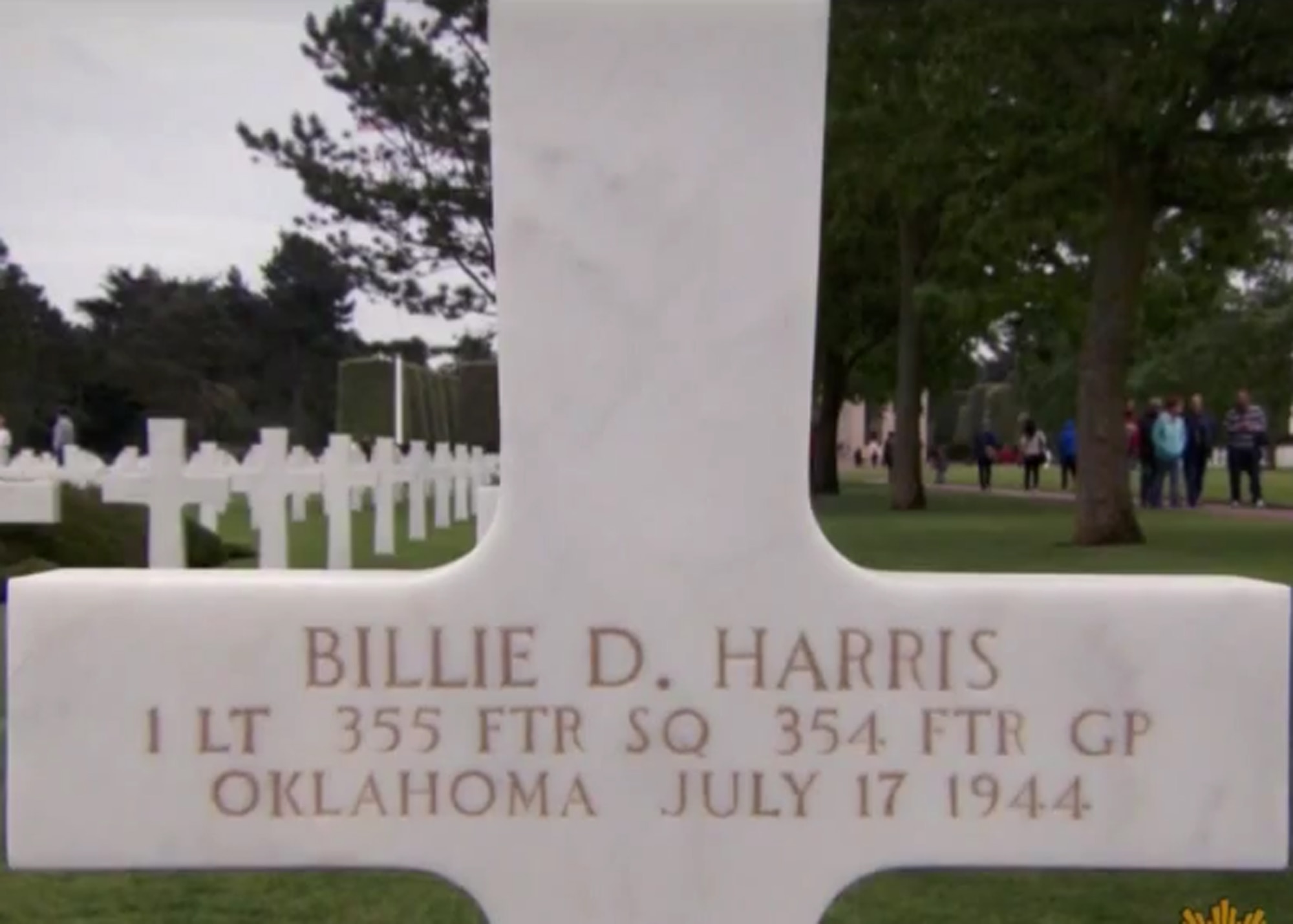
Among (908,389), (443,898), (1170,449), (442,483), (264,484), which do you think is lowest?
(443,898)

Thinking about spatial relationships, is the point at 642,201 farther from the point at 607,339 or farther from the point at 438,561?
the point at 438,561

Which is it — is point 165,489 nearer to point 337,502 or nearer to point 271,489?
point 271,489

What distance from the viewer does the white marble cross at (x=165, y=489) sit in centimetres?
920

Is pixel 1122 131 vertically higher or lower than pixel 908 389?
higher

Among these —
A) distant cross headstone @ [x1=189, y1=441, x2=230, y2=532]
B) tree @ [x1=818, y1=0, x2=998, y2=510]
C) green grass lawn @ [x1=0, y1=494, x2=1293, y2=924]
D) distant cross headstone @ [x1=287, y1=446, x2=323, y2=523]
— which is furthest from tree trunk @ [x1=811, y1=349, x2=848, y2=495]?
green grass lawn @ [x1=0, y1=494, x2=1293, y2=924]

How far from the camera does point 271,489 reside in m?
11.5

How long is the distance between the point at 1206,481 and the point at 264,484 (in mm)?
33818

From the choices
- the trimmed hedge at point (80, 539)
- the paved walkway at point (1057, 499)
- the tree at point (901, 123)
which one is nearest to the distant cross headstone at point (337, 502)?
the trimmed hedge at point (80, 539)

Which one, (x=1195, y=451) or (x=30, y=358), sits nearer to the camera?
(x=1195, y=451)

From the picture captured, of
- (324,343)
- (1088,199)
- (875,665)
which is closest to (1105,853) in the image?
(875,665)

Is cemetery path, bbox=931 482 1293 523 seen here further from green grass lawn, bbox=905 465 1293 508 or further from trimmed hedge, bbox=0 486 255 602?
trimmed hedge, bbox=0 486 255 602

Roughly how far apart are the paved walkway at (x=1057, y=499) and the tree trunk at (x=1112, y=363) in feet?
17.4

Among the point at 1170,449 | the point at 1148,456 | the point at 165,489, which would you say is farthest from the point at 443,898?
the point at 1148,456

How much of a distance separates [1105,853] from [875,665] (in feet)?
1.36
